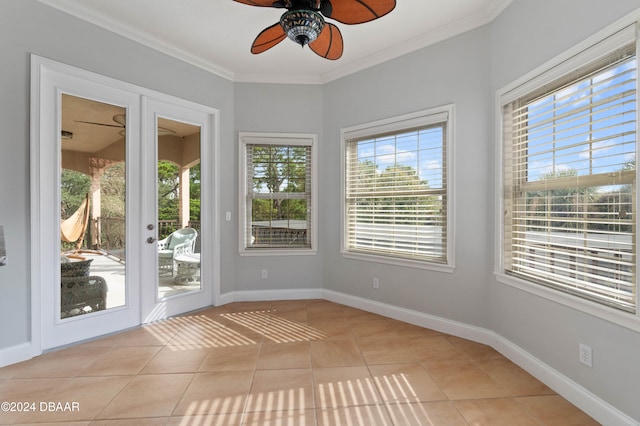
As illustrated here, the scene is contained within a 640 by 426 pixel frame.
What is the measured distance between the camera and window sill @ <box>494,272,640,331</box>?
161cm

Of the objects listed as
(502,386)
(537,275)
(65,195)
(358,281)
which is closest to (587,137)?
(537,275)

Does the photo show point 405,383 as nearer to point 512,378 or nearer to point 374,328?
point 512,378

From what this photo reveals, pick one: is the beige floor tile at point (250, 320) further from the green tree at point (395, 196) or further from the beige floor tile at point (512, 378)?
the beige floor tile at point (512, 378)

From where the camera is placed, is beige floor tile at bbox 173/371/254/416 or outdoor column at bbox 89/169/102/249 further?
outdoor column at bbox 89/169/102/249

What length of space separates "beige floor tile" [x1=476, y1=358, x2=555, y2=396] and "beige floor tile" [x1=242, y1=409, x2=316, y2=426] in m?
1.33

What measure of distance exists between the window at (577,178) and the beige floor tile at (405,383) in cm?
107

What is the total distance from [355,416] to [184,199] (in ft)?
9.18

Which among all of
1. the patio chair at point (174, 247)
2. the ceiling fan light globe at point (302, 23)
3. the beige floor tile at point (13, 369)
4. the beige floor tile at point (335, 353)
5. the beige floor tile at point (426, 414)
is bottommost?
the beige floor tile at point (426, 414)

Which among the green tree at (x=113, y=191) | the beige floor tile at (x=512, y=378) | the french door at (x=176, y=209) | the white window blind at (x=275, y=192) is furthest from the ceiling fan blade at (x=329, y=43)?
the beige floor tile at (x=512, y=378)

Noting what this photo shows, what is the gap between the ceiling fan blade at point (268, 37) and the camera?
2.21 meters

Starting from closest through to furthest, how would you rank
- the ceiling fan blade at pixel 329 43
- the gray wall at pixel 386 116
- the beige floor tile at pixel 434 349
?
the gray wall at pixel 386 116, the ceiling fan blade at pixel 329 43, the beige floor tile at pixel 434 349

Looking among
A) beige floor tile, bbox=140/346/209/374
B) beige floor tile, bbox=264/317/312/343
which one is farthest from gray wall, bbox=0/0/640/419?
beige floor tile, bbox=140/346/209/374

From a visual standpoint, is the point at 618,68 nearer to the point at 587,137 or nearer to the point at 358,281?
the point at 587,137

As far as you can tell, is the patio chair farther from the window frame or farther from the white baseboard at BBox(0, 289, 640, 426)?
the window frame
